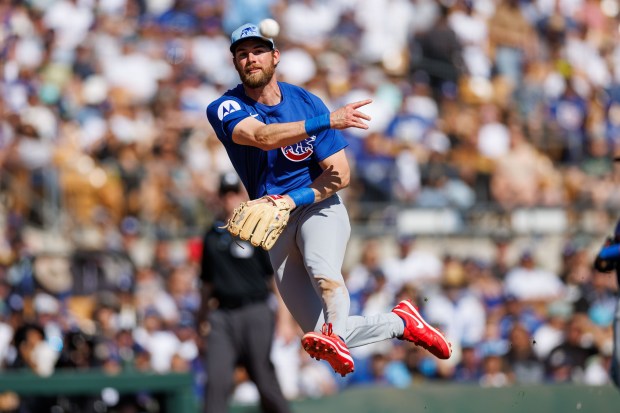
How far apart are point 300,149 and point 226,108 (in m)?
0.51

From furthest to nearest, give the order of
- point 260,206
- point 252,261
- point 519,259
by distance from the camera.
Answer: point 519,259
point 252,261
point 260,206

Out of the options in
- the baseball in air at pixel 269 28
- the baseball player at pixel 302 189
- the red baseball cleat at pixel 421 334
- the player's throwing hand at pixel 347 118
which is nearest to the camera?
Result: the player's throwing hand at pixel 347 118

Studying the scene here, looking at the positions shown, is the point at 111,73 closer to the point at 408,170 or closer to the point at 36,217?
the point at 36,217

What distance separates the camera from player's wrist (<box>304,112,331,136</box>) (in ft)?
22.4

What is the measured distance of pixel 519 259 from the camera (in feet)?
51.5

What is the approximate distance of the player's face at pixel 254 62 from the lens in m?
7.19

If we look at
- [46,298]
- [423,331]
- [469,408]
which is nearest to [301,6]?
[46,298]

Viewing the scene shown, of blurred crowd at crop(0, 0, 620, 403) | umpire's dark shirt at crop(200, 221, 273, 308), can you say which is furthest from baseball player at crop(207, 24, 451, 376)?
blurred crowd at crop(0, 0, 620, 403)

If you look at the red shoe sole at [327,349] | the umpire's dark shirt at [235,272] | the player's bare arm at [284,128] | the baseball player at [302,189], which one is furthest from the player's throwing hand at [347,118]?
the umpire's dark shirt at [235,272]

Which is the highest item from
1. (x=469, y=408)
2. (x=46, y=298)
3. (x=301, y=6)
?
(x=301, y=6)

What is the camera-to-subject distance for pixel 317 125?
684cm

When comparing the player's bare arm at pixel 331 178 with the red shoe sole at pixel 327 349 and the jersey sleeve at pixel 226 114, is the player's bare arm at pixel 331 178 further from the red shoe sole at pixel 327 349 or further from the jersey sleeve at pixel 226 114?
the red shoe sole at pixel 327 349

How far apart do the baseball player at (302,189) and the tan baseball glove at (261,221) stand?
12 cm

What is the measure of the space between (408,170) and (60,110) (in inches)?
177
